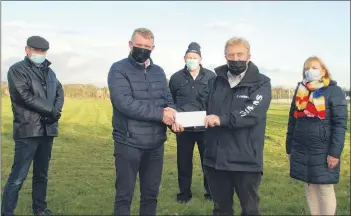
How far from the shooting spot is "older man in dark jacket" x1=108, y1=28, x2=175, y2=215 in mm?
5332

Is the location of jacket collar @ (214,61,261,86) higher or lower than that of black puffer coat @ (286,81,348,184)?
higher

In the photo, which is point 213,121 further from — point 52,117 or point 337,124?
point 52,117

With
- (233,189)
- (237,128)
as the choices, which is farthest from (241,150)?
(233,189)

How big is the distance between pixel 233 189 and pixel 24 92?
3324 millimetres

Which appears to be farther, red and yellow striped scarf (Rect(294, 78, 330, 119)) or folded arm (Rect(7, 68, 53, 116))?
folded arm (Rect(7, 68, 53, 116))

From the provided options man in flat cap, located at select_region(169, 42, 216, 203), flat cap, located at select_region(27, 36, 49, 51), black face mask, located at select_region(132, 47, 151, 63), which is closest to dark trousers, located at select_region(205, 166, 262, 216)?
black face mask, located at select_region(132, 47, 151, 63)

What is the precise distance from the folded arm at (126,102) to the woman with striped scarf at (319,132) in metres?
2.05

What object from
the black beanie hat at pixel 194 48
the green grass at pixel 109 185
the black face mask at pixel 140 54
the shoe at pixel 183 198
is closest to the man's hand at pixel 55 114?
the green grass at pixel 109 185

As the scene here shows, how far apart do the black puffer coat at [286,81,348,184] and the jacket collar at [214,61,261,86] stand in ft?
4.33

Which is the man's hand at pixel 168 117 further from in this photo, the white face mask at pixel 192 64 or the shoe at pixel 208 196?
the shoe at pixel 208 196

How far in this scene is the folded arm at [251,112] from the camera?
4797 mm

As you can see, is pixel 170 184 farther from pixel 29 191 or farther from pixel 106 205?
pixel 29 191

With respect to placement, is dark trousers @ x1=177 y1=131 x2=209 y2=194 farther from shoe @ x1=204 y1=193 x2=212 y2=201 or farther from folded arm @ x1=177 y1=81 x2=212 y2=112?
folded arm @ x1=177 y1=81 x2=212 y2=112

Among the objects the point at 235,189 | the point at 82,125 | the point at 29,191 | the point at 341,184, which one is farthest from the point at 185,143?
the point at 82,125
